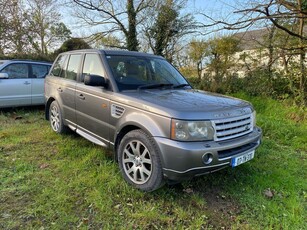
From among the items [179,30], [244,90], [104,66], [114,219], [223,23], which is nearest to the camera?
[114,219]

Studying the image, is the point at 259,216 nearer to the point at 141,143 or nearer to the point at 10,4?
the point at 141,143

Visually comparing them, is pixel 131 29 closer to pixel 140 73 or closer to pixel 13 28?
pixel 13 28

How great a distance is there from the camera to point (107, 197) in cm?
272

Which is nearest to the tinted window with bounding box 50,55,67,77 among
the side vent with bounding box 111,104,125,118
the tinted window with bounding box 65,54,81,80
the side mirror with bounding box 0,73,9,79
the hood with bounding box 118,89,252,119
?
the tinted window with bounding box 65,54,81,80

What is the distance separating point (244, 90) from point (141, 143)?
6485mm

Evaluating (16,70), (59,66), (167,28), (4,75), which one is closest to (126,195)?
(59,66)

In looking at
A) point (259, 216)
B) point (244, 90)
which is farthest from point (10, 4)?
point (259, 216)

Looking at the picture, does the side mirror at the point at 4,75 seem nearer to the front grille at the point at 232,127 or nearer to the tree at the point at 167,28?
the front grille at the point at 232,127

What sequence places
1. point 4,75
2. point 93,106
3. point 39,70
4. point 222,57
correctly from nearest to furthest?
point 93,106
point 4,75
point 39,70
point 222,57

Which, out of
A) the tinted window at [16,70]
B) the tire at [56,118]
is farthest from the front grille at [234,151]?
the tinted window at [16,70]

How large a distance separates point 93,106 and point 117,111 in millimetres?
614

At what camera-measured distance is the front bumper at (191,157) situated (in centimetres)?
231

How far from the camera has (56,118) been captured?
15.7 ft

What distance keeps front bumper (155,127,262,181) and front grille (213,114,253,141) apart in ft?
0.28
